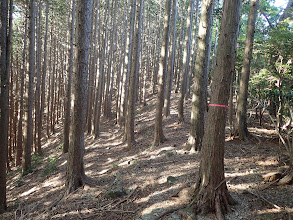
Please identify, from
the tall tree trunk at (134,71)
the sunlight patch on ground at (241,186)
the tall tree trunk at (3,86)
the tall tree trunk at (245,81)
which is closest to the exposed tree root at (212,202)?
the sunlight patch on ground at (241,186)

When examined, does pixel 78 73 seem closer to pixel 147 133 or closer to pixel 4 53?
pixel 4 53

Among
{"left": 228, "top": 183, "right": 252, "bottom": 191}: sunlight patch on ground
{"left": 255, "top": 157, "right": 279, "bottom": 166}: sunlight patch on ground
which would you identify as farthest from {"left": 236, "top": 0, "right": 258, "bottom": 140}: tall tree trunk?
{"left": 228, "top": 183, "right": 252, "bottom": 191}: sunlight patch on ground

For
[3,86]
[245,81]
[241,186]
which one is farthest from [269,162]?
[3,86]

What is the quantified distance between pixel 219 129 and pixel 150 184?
2826mm

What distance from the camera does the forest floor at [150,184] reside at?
4168 millimetres

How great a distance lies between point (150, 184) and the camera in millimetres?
5734

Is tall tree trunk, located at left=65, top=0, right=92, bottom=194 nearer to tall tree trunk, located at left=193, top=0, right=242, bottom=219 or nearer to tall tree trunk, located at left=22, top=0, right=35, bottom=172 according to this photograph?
tall tree trunk, located at left=193, top=0, right=242, bottom=219

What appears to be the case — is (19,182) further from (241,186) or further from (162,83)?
(241,186)

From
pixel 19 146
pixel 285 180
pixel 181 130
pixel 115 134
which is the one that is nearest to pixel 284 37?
pixel 285 180

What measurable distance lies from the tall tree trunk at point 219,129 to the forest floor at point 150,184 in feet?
0.85

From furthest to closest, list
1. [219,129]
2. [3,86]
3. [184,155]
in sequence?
1. [184,155]
2. [3,86]
3. [219,129]

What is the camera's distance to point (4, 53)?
641 centimetres

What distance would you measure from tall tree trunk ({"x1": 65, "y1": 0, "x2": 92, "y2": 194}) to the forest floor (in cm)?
51

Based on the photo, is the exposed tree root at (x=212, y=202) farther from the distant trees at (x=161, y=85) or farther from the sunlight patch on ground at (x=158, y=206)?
the distant trees at (x=161, y=85)
